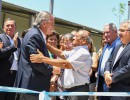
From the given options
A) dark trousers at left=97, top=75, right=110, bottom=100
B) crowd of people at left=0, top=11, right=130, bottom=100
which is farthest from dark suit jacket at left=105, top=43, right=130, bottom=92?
dark trousers at left=97, top=75, right=110, bottom=100

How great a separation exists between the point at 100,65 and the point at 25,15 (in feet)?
32.2

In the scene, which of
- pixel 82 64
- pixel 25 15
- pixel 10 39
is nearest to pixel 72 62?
pixel 82 64

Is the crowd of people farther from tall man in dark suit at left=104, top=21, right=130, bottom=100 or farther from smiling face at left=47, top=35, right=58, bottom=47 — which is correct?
smiling face at left=47, top=35, right=58, bottom=47

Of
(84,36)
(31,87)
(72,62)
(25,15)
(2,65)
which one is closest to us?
(31,87)

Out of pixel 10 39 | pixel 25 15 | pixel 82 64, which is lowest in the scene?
pixel 82 64

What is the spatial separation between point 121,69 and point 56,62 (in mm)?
855

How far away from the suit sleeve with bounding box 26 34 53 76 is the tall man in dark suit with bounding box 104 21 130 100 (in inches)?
33.2

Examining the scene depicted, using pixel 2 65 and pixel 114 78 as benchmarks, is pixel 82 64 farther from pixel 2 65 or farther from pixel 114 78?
pixel 2 65

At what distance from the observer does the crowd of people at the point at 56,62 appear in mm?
4250

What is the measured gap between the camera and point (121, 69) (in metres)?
4.41

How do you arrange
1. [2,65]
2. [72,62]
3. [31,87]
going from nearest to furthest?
[31,87] → [72,62] → [2,65]

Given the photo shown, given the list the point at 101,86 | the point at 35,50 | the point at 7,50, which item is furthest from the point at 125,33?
the point at 7,50

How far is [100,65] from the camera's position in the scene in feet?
17.2

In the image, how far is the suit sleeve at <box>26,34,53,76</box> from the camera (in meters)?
4.20
